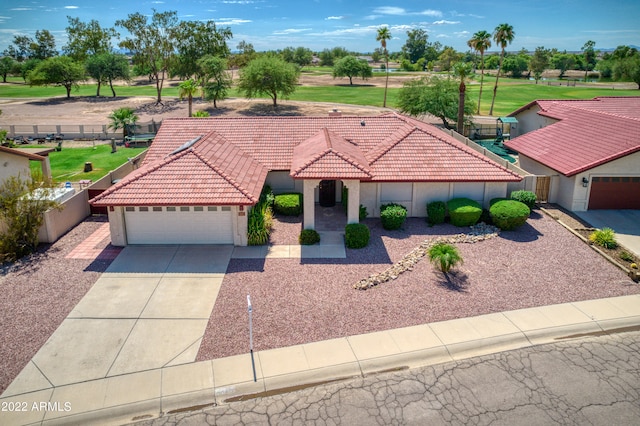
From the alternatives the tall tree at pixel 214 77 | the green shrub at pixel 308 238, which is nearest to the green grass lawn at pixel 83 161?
the green shrub at pixel 308 238

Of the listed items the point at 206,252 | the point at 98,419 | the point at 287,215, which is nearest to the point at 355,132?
the point at 287,215

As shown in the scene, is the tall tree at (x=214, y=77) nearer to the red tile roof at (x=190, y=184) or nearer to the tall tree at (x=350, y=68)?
the tall tree at (x=350, y=68)

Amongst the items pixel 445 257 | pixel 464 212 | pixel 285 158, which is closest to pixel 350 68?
pixel 285 158

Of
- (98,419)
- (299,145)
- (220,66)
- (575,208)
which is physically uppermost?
(220,66)

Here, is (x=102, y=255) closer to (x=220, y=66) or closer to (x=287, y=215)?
(x=287, y=215)

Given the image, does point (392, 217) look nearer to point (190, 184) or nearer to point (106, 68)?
point (190, 184)

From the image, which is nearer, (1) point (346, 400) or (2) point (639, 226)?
(1) point (346, 400)

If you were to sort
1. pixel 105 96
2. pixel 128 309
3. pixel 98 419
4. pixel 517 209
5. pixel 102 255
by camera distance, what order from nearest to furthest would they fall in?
pixel 98 419 < pixel 128 309 < pixel 102 255 < pixel 517 209 < pixel 105 96
